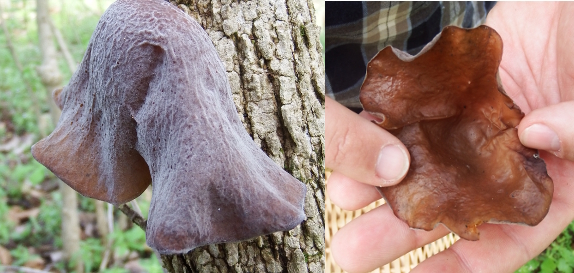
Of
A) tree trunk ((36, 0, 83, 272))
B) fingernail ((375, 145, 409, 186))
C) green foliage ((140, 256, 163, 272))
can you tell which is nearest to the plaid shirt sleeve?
fingernail ((375, 145, 409, 186))

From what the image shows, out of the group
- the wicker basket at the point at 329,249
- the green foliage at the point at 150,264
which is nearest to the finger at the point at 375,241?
the wicker basket at the point at 329,249

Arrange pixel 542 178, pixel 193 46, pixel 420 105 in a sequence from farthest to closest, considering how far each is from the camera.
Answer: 1. pixel 420 105
2. pixel 542 178
3. pixel 193 46

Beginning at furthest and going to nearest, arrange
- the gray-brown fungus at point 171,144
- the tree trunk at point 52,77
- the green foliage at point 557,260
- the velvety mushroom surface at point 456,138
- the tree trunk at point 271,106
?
the green foliage at point 557,260 < the tree trunk at point 52,77 < the velvety mushroom surface at point 456,138 < the tree trunk at point 271,106 < the gray-brown fungus at point 171,144

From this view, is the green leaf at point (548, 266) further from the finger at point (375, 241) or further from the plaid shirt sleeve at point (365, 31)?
the plaid shirt sleeve at point (365, 31)

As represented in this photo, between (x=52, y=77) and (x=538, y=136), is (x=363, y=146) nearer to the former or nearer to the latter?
(x=538, y=136)

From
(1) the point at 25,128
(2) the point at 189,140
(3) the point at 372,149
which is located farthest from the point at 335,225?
(1) the point at 25,128

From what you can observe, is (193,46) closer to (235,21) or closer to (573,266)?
(235,21)

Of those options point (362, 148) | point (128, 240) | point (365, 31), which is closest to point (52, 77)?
point (128, 240)
